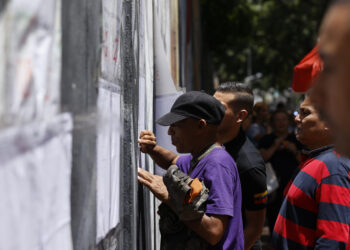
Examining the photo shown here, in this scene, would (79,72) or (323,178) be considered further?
(323,178)

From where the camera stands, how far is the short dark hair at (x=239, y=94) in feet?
13.1

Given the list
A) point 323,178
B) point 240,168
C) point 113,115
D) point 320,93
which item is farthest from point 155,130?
point 320,93

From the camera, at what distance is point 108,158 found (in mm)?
2129

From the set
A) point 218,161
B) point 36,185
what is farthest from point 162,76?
point 36,185

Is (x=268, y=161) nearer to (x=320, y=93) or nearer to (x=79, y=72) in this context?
(x=79, y=72)

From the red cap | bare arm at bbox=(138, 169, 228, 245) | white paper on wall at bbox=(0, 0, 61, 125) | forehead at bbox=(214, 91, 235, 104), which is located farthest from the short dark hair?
white paper on wall at bbox=(0, 0, 61, 125)

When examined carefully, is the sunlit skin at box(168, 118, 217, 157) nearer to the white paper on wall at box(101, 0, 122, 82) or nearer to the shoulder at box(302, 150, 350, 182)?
the shoulder at box(302, 150, 350, 182)

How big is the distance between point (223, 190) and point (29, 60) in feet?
5.41

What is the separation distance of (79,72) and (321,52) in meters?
0.84

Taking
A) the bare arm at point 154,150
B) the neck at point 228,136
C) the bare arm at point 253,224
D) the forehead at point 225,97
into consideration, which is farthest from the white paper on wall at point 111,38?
the bare arm at point 253,224

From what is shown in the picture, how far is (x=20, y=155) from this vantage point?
117cm

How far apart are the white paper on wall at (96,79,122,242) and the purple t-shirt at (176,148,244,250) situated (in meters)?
0.53

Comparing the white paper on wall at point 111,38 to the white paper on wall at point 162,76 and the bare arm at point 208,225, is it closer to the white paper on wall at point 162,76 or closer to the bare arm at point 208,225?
the bare arm at point 208,225

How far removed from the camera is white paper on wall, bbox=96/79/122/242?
1958 millimetres
